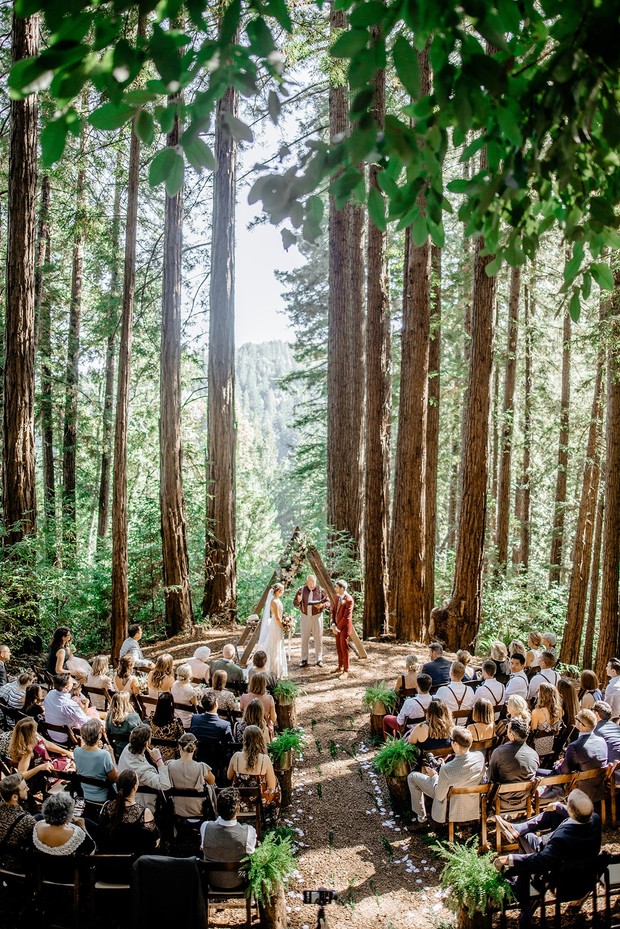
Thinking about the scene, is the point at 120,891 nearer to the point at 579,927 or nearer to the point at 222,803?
the point at 222,803

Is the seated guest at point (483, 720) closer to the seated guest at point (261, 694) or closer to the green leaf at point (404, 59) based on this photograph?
the seated guest at point (261, 694)

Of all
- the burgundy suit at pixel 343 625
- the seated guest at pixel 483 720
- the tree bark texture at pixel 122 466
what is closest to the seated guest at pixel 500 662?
the seated guest at pixel 483 720

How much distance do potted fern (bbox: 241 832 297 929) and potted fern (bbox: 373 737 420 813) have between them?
2.17m

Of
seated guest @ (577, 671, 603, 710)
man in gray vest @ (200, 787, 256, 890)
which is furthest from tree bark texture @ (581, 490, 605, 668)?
man in gray vest @ (200, 787, 256, 890)

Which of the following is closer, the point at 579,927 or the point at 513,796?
the point at 579,927

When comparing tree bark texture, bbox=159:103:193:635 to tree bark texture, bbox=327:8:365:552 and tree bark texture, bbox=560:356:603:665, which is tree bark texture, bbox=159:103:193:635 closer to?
tree bark texture, bbox=327:8:365:552

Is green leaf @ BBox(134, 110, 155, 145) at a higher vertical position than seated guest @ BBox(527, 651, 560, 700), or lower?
higher

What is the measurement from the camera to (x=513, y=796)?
19.0 ft

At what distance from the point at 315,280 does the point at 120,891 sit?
2226 cm

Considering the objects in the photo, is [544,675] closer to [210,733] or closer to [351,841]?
[351,841]

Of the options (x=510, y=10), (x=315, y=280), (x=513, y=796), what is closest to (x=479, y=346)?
(x=513, y=796)

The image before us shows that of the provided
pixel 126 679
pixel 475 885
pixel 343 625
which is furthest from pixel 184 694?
pixel 343 625

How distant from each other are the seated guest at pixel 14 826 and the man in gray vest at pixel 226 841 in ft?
4.24

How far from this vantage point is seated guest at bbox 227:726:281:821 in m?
5.85
